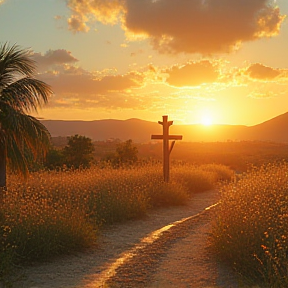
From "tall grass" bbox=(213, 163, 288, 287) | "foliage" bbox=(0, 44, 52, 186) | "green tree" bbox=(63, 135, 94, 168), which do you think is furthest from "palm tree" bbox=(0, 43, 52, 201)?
"green tree" bbox=(63, 135, 94, 168)

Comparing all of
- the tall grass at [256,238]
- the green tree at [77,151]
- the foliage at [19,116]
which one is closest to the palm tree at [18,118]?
the foliage at [19,116]

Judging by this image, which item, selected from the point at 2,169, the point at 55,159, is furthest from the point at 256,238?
the point at 55,159

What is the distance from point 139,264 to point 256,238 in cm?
221

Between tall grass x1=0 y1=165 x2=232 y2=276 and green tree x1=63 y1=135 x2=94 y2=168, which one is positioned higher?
green tree x1=63 y1=135 x2=94 y2=168

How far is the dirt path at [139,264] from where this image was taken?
7.32 metres

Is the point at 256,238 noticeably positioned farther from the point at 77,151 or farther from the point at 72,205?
the point at 77,151

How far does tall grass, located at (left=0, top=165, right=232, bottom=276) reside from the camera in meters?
8.68

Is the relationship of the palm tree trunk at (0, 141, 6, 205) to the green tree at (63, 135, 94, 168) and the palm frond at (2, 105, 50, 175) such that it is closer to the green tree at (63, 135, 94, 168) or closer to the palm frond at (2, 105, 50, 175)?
the palm frond at (2, 105, 50, 175)

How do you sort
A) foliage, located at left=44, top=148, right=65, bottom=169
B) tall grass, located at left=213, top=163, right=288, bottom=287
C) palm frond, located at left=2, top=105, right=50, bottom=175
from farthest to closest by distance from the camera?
foliage, located at left=44, top=148, right=65, bottom=169, palm frond, located at left=2, top=105, right=50, bottom=175, tall grass, located at left=213, top=163, right=288, bottom=287

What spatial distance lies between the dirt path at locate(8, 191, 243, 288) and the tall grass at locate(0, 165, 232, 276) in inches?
15.3

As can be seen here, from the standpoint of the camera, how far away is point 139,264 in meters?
8.30

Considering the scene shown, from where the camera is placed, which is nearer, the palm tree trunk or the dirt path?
the dirt path

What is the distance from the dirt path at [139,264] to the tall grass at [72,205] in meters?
0.39

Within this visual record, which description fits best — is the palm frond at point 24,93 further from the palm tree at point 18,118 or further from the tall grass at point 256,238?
the tall grass at point 256,238
